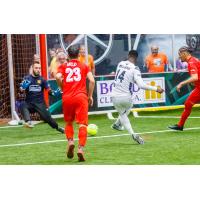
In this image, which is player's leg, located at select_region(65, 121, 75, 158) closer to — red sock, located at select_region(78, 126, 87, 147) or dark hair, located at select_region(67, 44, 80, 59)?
red sock, located at select_region(78, 126, 87, 147)

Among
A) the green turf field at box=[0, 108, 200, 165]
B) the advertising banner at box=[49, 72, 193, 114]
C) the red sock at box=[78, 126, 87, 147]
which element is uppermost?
the advertising banner at box=[49, 72, 193, 114]

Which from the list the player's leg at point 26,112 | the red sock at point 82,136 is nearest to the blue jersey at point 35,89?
the player's leg at point 26,112

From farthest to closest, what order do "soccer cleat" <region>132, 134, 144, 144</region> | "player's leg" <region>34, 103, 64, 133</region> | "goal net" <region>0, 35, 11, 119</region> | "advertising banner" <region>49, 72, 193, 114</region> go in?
"advertising banner" <region>49, 72, 193, 114</region> → "goal net" <region>0, 35, 11, 119</region> → "player's leg" <region>34, 103, 64, 133</region> → "soccer cleat" <region>132, 134, 144, 144</region>

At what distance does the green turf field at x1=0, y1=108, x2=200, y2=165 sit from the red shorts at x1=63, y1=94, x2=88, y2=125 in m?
0.73

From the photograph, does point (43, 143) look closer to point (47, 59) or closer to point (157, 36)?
point (47, 59)

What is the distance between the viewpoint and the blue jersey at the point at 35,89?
1783cm

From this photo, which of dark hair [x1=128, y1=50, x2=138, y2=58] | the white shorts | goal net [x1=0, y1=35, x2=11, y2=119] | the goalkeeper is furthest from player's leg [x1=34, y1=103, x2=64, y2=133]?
goal net [x1=0, y1=35, x2=11, y2=119]

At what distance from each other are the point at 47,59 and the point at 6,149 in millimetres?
6380

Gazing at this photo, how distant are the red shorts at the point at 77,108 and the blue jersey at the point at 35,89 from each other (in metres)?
4.88

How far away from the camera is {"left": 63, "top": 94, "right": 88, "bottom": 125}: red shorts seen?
12.8 metres

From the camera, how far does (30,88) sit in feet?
58.6

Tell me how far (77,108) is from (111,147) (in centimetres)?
207

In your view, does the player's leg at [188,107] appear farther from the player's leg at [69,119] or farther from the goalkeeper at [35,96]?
the player's leg at [69,119]

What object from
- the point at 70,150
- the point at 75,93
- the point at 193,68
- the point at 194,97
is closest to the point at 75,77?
the point at 75,93
